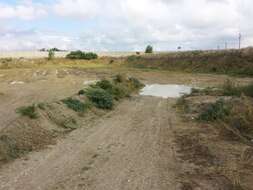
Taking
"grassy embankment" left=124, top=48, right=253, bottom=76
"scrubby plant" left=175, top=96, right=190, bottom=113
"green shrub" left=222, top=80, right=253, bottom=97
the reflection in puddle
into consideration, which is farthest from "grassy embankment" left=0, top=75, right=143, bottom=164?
"grassy embankment" left=124, top=48, right=253, bottom=76

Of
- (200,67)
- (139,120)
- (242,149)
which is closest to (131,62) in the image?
(200,67)

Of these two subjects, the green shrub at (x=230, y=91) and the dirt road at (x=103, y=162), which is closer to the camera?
the dirt road at (x=103, y=162)

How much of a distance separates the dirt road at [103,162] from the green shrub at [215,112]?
6.63 ft

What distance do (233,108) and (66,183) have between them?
34.1 feet

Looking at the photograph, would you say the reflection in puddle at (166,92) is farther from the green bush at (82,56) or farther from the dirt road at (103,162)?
the green bush at (82,56)

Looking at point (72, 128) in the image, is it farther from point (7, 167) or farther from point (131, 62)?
point (131, 62)

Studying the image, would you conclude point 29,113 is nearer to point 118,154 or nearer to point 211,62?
point 118,154

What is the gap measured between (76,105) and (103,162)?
911cm

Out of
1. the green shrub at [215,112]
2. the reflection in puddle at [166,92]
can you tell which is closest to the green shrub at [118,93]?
the reflection in puddle at [166,92]

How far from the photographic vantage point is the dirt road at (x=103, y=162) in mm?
9828

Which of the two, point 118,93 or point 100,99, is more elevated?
point 100,99

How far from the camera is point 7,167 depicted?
11156mm

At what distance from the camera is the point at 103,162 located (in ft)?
38.6

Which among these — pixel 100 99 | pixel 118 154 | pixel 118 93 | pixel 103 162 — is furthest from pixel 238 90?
pixel 103 162
